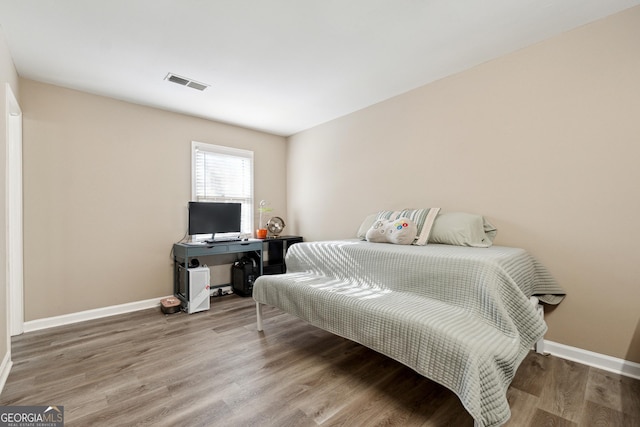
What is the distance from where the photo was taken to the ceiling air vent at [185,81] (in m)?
2.90

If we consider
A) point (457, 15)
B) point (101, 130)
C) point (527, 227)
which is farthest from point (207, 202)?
point (527, 227)

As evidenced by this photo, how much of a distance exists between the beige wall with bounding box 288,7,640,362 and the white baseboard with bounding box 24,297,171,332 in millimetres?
3384

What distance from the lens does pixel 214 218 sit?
3.91m

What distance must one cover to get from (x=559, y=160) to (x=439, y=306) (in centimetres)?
162

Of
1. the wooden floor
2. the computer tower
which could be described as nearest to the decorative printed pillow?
the wooden floor

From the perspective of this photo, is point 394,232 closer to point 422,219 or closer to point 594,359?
point 422,219

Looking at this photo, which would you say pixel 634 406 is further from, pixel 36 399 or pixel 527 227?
pixel 36 399

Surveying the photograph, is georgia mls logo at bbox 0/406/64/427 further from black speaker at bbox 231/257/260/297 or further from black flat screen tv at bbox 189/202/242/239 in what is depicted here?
black speaker at bbox 231/257/260/297

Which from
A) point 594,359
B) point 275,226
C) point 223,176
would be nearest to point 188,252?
point 223,176

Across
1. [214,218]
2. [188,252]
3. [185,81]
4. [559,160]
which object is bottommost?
[188,252]

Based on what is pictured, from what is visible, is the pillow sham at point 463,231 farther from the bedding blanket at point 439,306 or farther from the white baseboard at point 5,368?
the white baseboard at point 5,368

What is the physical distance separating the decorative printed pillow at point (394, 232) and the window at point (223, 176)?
2367 mm

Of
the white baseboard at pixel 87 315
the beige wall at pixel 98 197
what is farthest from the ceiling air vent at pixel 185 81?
the white baseboard at pixel 87 315

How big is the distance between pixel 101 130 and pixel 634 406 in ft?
16.7
